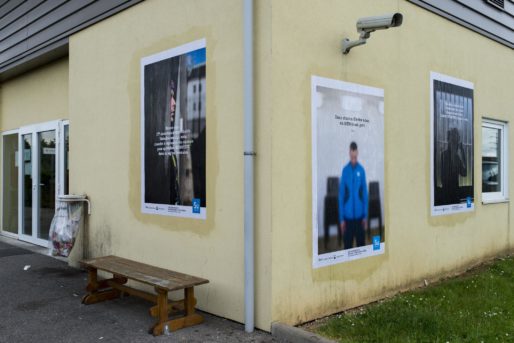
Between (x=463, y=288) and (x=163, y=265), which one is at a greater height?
(x=163, y=265)

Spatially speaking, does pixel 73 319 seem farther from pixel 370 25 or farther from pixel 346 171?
pixel 370 25

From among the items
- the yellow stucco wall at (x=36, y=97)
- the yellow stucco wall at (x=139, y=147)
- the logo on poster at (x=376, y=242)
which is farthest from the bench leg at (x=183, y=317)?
the yellow stucco wall at (x=36, y=97)

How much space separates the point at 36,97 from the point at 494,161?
338 inches

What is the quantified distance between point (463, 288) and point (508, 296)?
0.50 metres

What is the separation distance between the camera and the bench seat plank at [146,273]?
4507mm

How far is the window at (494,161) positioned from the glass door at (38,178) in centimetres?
727

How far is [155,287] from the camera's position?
4.48m

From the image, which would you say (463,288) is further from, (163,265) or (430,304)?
(163,265)

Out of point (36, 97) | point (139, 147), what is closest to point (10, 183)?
point (36, 97)

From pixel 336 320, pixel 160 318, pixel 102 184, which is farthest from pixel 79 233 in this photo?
pixel 336 320

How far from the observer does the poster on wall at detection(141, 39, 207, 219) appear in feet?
16.8

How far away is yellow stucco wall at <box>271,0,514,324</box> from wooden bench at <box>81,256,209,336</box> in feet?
2.85

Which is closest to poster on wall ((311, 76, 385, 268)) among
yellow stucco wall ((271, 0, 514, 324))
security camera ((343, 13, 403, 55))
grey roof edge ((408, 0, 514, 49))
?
yellow stucco wall ((271, 0, 514, 324))

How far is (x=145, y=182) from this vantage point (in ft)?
19.1
